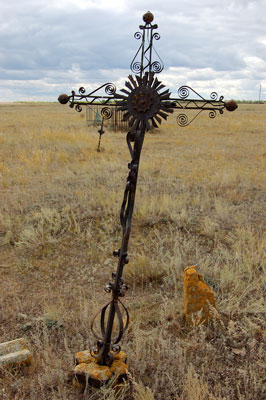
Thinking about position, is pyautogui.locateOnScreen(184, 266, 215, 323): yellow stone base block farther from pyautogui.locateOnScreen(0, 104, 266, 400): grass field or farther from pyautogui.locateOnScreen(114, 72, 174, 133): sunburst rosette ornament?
pyautogui.locateOnScreen(114, 72, 174, 133): sunburst rosette ornament

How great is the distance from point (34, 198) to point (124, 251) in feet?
14.7

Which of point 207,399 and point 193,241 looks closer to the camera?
point 207,399

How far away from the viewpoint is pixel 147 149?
39.9 ft

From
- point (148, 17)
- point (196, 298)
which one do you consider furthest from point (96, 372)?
point (148, 17)

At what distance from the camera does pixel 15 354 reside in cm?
264

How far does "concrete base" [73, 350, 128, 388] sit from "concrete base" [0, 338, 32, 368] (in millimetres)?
430

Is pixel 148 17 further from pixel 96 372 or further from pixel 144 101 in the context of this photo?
pixel 96 372

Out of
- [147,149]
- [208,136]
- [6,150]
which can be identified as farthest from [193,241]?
[208,136]

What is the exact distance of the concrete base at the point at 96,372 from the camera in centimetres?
240

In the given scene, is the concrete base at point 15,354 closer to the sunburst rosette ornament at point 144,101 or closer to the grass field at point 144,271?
the grass field at point 144,271

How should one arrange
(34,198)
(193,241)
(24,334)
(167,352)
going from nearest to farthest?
(167,352), (24,334), (193,241), (34,198)

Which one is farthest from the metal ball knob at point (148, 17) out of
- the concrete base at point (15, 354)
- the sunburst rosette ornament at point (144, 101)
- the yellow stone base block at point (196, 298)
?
the concrete base at point (15, 354)

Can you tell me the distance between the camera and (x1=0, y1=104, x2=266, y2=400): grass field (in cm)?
257

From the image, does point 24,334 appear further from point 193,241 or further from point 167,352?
point 193,241
